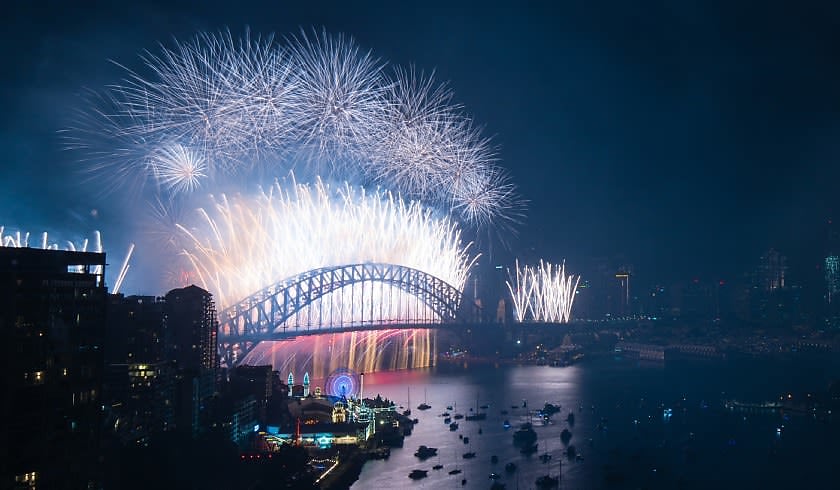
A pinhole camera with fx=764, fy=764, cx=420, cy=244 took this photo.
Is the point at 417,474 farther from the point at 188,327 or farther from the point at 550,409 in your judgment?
the point at 550,409

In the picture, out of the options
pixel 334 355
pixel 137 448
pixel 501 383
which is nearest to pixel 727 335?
pixel 501 383

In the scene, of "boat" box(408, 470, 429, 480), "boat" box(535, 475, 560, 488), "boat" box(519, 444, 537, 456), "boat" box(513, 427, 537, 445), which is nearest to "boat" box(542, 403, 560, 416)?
"boat" box(513, 427, 537, 445)

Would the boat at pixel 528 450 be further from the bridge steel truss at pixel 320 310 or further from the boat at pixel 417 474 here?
the bridge steel truss at pixel 320 310

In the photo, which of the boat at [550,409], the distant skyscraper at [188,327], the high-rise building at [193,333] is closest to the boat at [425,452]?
the high-rise building at [193,333]

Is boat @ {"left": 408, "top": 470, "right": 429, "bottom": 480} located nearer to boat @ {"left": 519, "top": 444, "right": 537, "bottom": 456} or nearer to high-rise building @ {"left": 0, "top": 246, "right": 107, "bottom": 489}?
boat @ {"left": 519, "top": 444, "right": 537, "bottom": 456}

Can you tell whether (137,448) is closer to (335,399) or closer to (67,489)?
(67,489)

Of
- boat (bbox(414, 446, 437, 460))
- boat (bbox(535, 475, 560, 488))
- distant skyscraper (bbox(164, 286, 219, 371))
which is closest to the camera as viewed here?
boat (bbox(535, 475, 560, 488))

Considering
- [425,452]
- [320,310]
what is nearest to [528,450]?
[425,452]
